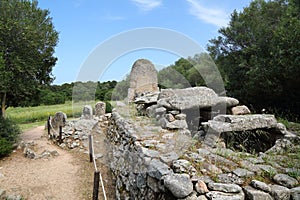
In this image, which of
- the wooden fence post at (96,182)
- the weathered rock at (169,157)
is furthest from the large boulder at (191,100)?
the wooden fence post at (96,182)

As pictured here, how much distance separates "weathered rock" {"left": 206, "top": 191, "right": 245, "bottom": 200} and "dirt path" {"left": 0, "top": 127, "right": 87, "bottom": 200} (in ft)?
14.5

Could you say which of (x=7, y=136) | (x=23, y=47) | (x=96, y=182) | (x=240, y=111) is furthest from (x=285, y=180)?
(x=23, y=47)

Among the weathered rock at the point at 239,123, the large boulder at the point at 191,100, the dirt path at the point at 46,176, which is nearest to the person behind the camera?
the weathered rock at the point at 239,123

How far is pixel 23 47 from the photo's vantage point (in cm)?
1013

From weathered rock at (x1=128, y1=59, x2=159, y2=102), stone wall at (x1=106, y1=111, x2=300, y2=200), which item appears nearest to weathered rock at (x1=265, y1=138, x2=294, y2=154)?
stone wall at (x1=106, y1=111, x2=300, y2=200)

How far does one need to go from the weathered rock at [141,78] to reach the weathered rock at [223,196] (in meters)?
7.94

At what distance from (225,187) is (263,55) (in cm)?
957

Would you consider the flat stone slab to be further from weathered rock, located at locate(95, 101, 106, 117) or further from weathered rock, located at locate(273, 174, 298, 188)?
weathered rock, located at locate(95, 101, 106, 117)

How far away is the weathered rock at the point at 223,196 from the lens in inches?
107

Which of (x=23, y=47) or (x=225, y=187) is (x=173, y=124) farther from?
(x=23, y=47)

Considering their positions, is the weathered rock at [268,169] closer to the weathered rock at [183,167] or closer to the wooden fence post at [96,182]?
the weathered rock at [183,167]

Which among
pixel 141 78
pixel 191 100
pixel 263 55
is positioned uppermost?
pixel 263 55

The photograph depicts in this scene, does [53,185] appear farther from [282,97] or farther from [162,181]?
[282,97]

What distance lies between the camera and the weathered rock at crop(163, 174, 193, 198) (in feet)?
9.41
